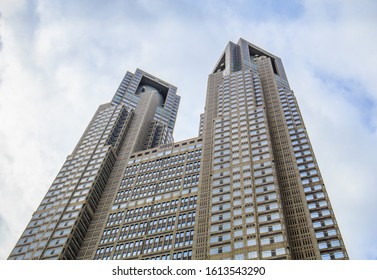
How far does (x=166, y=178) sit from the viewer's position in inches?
4766

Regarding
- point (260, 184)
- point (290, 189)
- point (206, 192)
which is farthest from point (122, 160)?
point (290, 189)

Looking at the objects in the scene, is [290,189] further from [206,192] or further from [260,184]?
[206,192]

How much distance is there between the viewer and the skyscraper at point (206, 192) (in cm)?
8706

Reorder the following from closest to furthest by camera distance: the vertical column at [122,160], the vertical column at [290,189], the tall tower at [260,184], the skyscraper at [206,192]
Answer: the tall tower at [260,184] < the vertical column at [290,189] < the skyscraper at [206,192] < the vertical column at [122,160]

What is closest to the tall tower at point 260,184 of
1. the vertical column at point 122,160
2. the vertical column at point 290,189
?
the vertical column at point 290,189

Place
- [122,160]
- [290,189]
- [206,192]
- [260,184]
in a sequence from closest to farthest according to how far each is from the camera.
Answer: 1. [260,184]
2. [290,189]
3. [206,192]
4. [122,160]

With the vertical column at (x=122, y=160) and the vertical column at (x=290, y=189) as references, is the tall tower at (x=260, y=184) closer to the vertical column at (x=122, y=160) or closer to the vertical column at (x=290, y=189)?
the vertical column at (x=290, y=189)

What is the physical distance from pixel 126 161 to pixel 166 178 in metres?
21.2

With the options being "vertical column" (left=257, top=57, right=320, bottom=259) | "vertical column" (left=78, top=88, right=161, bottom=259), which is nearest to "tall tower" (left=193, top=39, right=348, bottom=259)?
"vertical column" (left=257, top=57, right=320, bottom=259)

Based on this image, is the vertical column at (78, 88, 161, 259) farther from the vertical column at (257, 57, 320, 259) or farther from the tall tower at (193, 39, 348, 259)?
the vertical column at (257, 57, 320, 259)

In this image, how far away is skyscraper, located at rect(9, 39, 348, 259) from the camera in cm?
8706

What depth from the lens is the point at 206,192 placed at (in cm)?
10456

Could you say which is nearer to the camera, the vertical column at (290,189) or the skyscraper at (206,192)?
the vertical column at (290,189)
